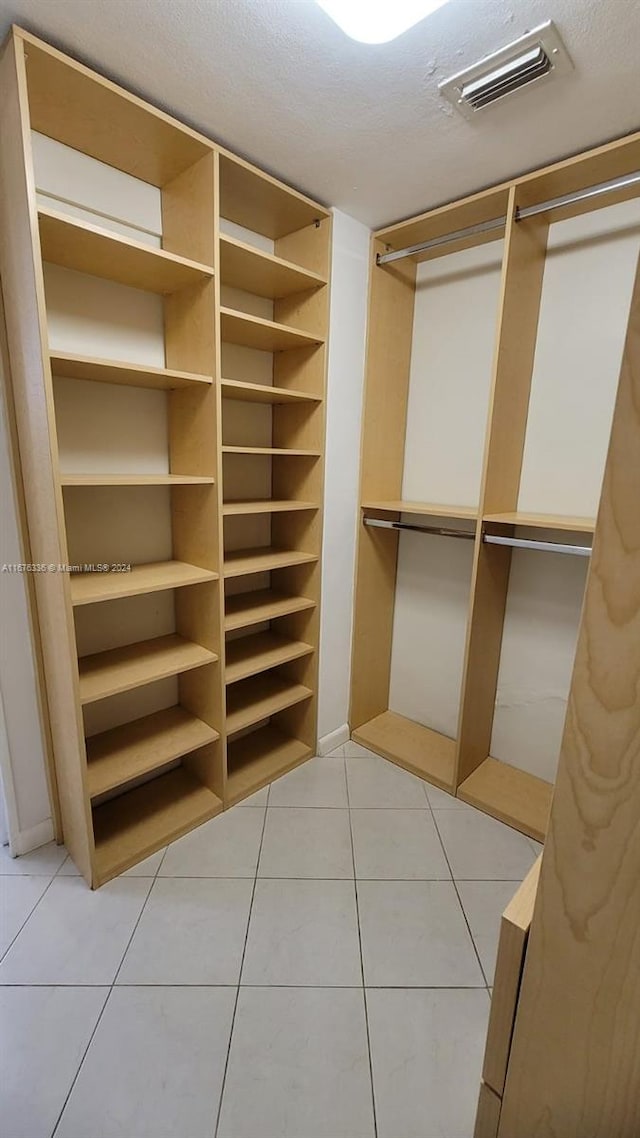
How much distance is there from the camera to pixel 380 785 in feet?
7.27

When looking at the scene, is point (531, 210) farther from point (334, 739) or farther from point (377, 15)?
point (334, 739)

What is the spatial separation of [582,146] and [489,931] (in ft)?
8.35

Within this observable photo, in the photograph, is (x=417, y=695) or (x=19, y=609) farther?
(x=417, y=695)

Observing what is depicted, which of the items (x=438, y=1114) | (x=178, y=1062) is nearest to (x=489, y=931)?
(x=438, y=1114)

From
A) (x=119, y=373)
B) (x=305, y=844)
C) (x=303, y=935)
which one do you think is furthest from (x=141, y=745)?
(x=119, y=373)

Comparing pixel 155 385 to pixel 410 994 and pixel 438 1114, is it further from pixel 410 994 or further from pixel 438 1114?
pixel 438 1114

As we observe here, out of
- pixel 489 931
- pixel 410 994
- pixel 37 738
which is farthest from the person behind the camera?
pixel 37 738

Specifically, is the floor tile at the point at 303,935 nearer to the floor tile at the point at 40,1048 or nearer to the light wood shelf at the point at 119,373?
the floor tile at the point at 40,1048

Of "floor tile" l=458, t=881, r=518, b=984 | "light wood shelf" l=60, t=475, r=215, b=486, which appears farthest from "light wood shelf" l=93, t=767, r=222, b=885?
"light wood shelf" l=60, t=475, r=215, b=486

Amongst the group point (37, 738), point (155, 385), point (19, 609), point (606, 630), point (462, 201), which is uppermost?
point (462, 201)

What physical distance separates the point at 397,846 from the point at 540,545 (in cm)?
128

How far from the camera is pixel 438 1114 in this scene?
110cm

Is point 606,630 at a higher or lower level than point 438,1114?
higher

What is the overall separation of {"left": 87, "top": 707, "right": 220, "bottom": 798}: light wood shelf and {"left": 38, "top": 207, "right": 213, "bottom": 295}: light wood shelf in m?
1.67
